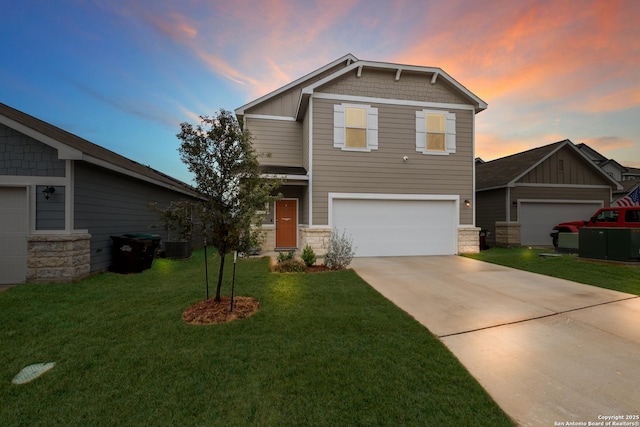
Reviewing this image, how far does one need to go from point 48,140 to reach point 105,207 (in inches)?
91.0

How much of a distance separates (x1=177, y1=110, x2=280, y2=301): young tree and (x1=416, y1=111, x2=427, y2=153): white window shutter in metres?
8.29

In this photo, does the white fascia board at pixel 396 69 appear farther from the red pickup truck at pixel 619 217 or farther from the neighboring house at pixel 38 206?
the neighboring house at pixel 38 206

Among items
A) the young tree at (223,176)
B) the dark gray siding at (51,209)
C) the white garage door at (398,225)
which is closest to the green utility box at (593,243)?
the white garage door at (398,225)

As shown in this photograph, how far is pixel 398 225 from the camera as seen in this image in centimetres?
1056

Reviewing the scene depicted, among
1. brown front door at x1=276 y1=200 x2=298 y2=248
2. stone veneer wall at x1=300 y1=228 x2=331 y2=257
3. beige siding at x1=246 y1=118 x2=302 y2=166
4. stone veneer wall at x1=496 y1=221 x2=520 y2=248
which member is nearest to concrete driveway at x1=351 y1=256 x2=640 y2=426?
stone veneer wall at x1=300 y1=228 x2=331 y2=257

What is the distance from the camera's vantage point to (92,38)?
31.9ft

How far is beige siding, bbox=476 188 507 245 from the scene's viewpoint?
14455 mm

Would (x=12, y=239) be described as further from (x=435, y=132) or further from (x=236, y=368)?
(x=435, y=132)

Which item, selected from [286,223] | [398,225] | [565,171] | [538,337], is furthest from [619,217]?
[286,223]

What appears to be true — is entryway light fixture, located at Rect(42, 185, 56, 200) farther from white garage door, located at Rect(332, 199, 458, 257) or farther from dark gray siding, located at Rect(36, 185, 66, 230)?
white garage door, located at Rect(332, 199, 458, 257)

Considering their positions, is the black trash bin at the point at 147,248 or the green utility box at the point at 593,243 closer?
the black trash bin at the point at 147,248

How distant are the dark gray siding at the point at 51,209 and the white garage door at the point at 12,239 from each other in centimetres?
27

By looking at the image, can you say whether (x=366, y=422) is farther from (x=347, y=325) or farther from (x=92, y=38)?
(x=92, y=38)

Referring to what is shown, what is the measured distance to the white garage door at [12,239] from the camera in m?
6.24
